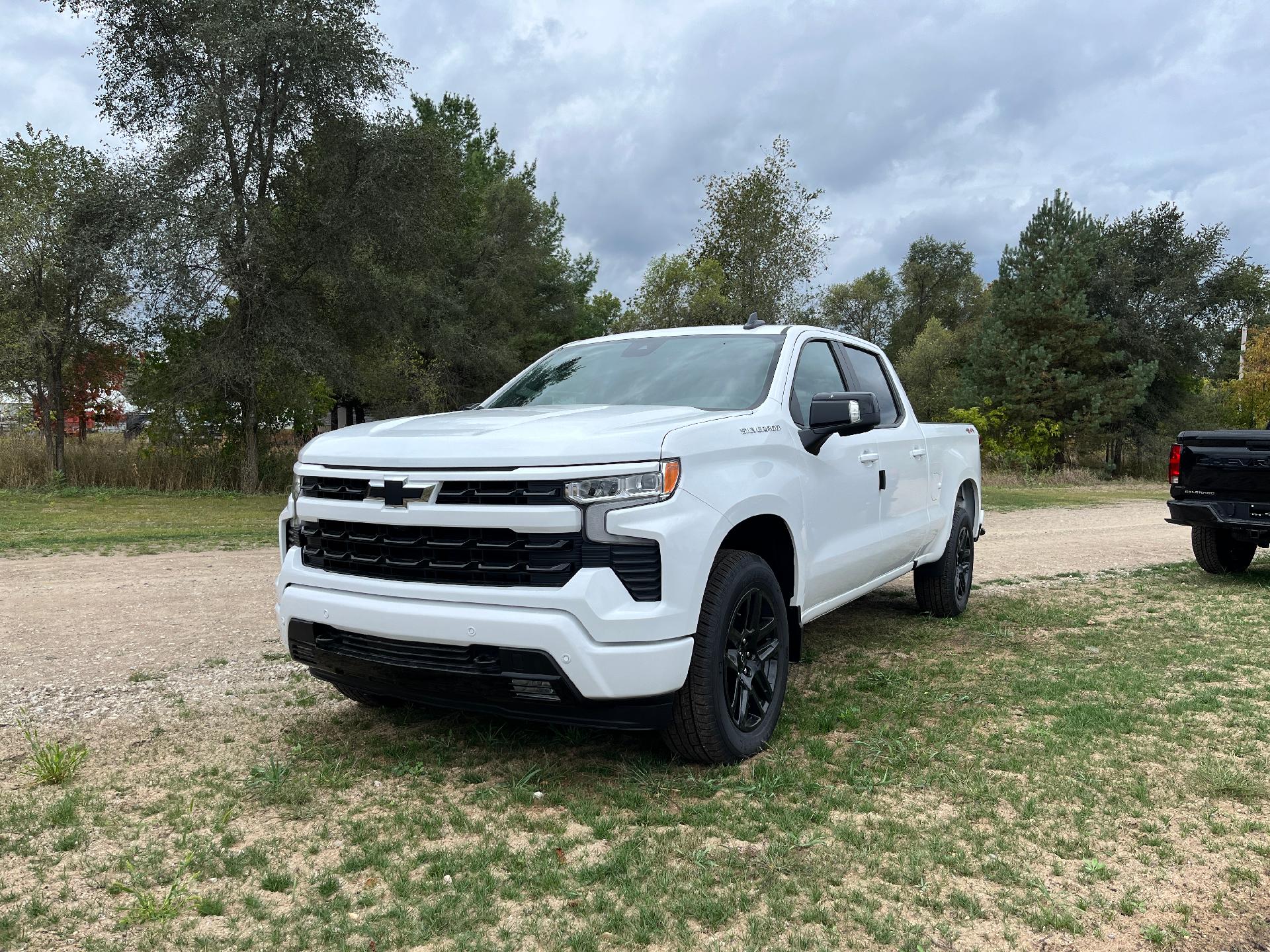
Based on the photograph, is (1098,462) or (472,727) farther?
(1098,462)

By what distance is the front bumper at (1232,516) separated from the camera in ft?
26.8

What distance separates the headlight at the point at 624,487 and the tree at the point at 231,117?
19082mm

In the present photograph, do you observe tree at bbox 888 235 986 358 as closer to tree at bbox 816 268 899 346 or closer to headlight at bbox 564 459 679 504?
tree at bbox 816 268 899 346

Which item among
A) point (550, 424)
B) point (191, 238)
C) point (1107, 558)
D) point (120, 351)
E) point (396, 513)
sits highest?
point (191, 238)

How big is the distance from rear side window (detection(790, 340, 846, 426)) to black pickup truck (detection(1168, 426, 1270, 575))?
4888 mm

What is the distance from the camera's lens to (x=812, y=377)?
5.02m

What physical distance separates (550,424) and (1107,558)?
30.2ft

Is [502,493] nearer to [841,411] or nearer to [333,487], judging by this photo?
[333,487]

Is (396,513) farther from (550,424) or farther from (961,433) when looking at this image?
(961,433)

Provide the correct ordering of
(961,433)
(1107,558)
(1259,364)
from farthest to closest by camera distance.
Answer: (1259,364)
(1107,558)
(961,433)

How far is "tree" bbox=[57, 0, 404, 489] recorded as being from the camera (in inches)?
789

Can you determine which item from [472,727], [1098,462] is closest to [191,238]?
[472,727]

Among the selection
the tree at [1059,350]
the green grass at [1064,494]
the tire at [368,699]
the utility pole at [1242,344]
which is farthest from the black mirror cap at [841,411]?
the utility pole at [1242,344]

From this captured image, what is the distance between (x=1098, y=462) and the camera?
3309 centimetres
